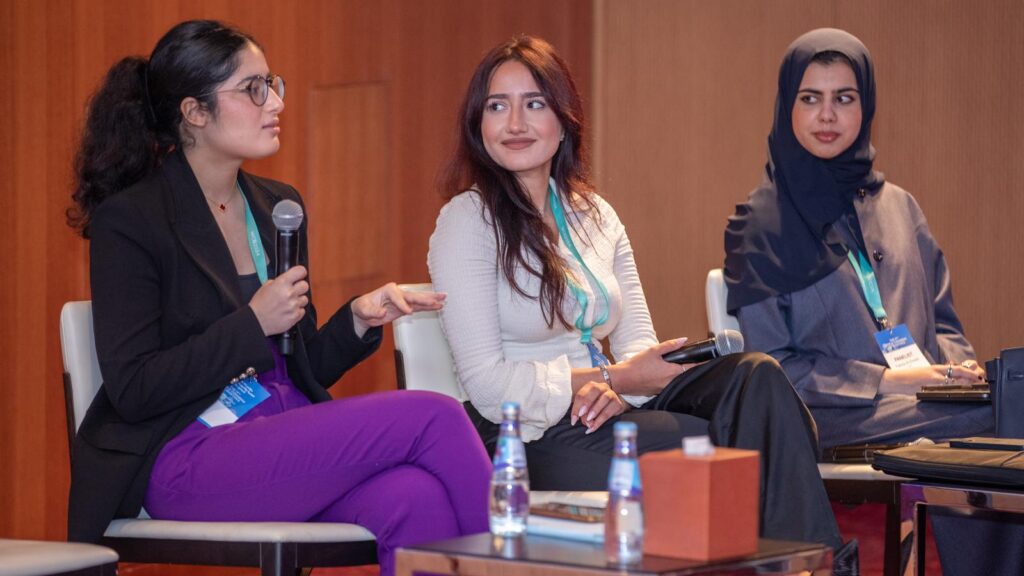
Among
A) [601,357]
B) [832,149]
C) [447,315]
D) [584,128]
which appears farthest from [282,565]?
[832,149]

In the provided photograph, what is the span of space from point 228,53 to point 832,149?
70.4 inches

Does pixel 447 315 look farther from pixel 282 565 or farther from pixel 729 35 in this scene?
pixel 729 35

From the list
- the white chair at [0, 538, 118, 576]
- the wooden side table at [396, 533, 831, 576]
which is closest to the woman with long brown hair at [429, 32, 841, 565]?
the wooden side table at [396, 533, 831, 576]

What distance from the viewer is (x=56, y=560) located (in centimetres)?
196

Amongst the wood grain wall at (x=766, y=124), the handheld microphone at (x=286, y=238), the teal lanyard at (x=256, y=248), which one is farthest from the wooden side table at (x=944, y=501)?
the wood grain wall at (x=766, y=124)

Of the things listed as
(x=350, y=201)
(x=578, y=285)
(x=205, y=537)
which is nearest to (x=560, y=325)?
(x=578, y=285)

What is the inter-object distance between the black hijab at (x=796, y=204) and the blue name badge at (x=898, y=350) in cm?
23

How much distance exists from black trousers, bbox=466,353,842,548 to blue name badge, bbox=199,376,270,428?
53 cm

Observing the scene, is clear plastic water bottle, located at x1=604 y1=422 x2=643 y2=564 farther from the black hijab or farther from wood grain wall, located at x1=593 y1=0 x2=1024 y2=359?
wood grain wall, located at x1=593 y1=0 x2=1024 y2=359

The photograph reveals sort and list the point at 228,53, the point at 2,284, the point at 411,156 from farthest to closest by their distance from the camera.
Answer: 1. the point at 411,156
2. the point at 2,284
3. the point at 228,53

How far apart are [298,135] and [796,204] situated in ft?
5.23

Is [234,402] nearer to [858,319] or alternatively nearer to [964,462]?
[964,462]

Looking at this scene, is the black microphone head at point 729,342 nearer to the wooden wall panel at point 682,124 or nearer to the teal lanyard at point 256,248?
the teal lanyard at point 256,248

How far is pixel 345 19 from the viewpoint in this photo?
14.2 ft
